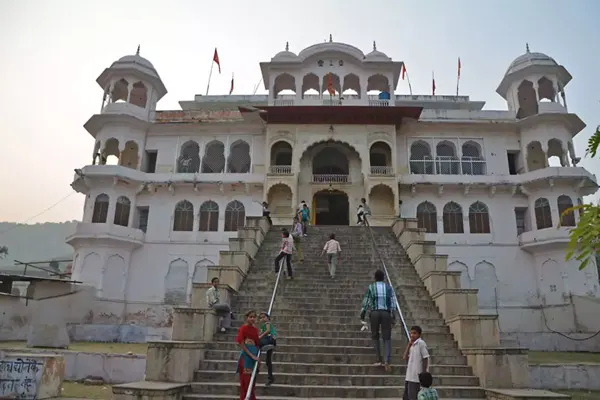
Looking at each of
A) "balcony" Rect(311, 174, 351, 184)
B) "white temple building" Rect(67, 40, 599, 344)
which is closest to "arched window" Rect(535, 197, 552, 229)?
"white temple building" Rect(67, 40, 599, 344)

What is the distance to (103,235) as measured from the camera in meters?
24.8

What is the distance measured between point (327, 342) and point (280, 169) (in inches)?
668

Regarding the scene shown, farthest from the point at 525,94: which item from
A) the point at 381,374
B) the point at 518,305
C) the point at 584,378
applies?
the point at 381,374

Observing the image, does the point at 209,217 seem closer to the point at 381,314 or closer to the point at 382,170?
the point at 382,170

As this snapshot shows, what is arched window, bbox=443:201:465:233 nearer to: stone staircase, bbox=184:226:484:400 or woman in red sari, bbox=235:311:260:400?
stone staircase, bbox=184:226:484:400

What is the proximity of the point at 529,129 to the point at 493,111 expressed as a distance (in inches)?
93.1

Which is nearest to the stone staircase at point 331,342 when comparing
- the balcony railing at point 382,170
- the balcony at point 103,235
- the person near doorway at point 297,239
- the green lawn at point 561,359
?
the person near doorway at point 297,239

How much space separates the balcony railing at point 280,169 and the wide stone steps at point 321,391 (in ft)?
59.8

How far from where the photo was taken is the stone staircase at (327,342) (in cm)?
836

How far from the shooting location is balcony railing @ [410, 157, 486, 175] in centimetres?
2700

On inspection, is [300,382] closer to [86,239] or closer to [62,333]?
[62,333]

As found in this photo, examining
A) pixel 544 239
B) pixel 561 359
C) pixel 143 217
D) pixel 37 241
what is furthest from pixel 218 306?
pixel 37 241

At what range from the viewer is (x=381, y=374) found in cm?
888

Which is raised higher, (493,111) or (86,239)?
(493,111)
